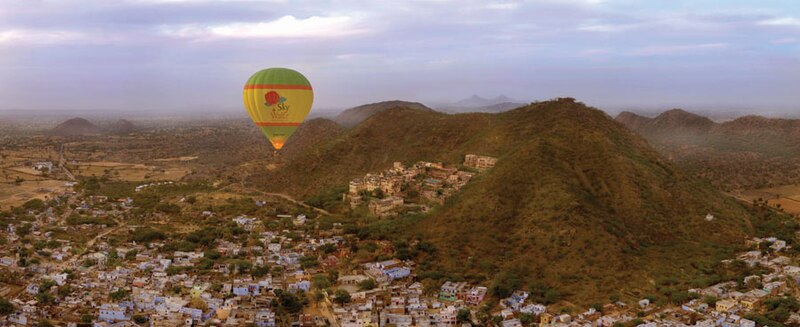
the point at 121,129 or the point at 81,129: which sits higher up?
the point at 81,129

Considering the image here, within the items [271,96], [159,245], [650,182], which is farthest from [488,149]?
[159,245]

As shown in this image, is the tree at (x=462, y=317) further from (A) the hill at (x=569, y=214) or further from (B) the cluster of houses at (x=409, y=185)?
(B) the cluster of houses at (x=409, y=185)

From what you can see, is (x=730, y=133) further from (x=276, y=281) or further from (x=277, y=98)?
(x=276, y=281)

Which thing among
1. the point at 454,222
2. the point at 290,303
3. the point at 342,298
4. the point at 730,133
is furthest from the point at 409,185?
the point at 730,133

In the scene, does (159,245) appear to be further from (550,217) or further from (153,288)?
(550,217)

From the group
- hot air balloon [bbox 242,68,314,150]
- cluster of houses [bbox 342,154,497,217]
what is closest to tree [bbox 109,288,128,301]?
hot air balloon [bbox 242,68,314,150]
